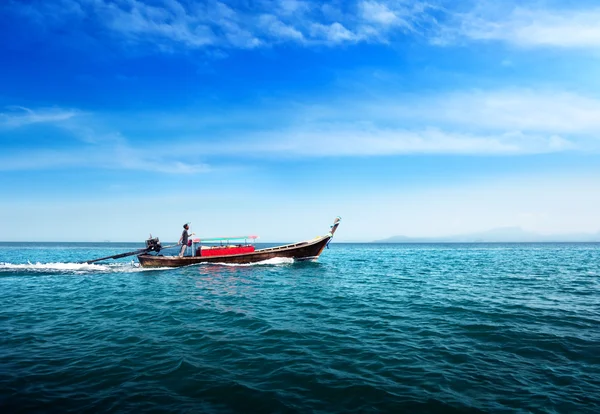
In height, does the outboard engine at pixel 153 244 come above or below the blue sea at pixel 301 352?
above

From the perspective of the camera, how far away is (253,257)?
120ft

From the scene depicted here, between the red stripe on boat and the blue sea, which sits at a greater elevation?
the red stripe on boat

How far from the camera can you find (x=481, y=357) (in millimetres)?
9406

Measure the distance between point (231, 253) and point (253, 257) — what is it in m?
2.50

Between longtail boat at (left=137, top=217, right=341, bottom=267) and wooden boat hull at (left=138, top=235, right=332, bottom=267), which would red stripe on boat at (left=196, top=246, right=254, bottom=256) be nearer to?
longtail boat at (left=137, top=217, right=341, bottom=267)

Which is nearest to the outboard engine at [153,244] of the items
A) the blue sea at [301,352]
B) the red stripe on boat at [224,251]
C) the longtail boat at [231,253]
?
the longtail boat at [231,253]

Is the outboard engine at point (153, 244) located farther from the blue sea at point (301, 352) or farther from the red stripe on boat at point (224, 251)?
the blue sea at point (301, 352)

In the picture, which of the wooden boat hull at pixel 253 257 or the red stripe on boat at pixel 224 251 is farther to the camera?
the red stripe on boat at pixel 224 251

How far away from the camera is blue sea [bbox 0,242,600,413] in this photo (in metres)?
7.02

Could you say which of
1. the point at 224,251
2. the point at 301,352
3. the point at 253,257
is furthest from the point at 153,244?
the point at 301,352

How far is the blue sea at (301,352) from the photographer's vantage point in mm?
7020

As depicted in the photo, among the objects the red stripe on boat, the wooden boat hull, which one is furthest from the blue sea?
the red stripe on boat

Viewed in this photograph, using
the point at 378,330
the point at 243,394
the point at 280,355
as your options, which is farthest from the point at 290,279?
the point at 243,394

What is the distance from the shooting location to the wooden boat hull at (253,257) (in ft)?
112
